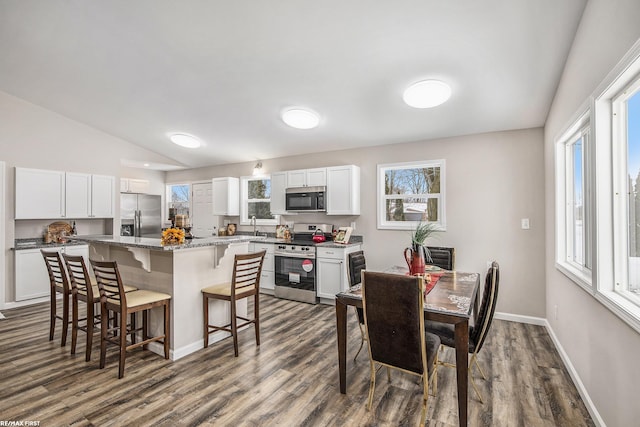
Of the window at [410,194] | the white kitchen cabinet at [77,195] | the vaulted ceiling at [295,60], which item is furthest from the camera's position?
the white kitchen cabinet at [77,195]

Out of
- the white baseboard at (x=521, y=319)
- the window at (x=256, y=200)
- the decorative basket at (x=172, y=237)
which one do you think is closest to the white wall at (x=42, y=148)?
the window at (x=256, y=200)

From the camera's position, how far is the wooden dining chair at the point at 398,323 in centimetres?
187

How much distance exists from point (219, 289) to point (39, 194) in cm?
384

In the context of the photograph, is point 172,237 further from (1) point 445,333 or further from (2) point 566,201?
(2) point 566,201

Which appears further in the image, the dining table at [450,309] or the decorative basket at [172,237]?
the decorative basket at [172,237]

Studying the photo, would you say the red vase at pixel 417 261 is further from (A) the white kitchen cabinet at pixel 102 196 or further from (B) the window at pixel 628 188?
(A) the white kitchen cabinet at pixel 102 196

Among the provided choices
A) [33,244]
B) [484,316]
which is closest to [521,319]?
[484,316]

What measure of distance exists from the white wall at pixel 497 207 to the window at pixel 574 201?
63 centimetres

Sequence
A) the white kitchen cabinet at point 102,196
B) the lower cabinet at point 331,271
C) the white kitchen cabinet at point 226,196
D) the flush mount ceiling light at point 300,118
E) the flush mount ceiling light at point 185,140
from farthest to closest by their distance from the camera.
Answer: the white kitchen cabinet at point 226,196 → the white kitchen cabinet at point 102,196 → the flush mount ceiling light at point 185,140 → the lower cabinet at point 331,271 → the flush mount ceiling light at point 300,118

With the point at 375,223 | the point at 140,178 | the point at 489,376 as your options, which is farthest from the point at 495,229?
the point at 140,178

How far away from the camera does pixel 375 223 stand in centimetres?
480

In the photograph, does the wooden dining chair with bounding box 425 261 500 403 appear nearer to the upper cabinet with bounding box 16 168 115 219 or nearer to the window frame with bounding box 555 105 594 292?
the window frame with bounding box 555 105 594 292

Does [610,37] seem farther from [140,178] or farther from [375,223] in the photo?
[140,178]

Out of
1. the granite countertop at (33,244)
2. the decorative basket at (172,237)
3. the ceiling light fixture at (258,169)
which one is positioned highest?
the ceiling light fixture at (258,169)
